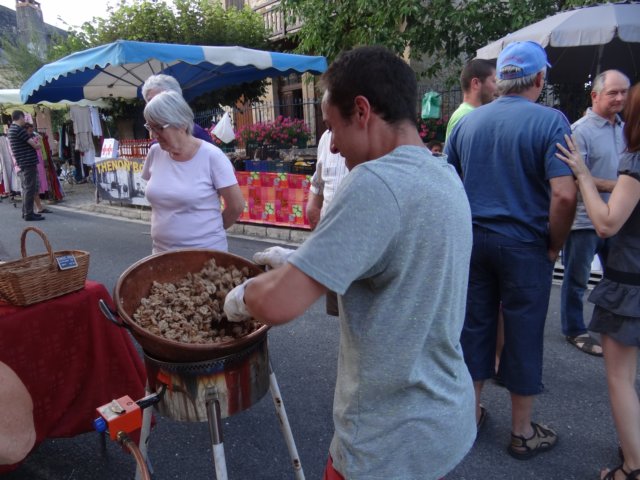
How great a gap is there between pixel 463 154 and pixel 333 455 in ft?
5.66

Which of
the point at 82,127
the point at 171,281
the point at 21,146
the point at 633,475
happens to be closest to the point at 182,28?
the point at 82,127

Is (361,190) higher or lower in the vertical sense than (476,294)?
higher

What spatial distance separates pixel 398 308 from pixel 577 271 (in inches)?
123

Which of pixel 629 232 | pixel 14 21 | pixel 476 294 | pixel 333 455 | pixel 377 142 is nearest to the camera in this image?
pixel 377 142

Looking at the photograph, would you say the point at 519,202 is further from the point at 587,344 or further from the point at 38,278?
the point at 38,278

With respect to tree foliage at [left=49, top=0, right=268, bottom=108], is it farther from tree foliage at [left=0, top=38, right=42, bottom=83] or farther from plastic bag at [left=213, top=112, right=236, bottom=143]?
tree foliage at [left=0, top=38, right=42, bottom=83]

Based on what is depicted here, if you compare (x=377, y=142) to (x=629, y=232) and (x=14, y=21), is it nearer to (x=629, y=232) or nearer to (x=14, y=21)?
(x=629, y=232)

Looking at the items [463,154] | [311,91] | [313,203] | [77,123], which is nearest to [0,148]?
[77,123]

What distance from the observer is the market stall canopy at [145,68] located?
19.7 feet

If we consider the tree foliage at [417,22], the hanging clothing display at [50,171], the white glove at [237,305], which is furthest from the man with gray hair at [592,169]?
the hanging clothing display at [50,171]

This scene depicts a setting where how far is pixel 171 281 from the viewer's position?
2.00 meters

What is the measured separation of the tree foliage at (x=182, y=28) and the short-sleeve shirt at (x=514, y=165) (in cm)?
1142

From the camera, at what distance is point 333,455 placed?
1235 mm

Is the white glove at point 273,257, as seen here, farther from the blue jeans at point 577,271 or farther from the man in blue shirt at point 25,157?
the man in blue shirt at point 25,157
